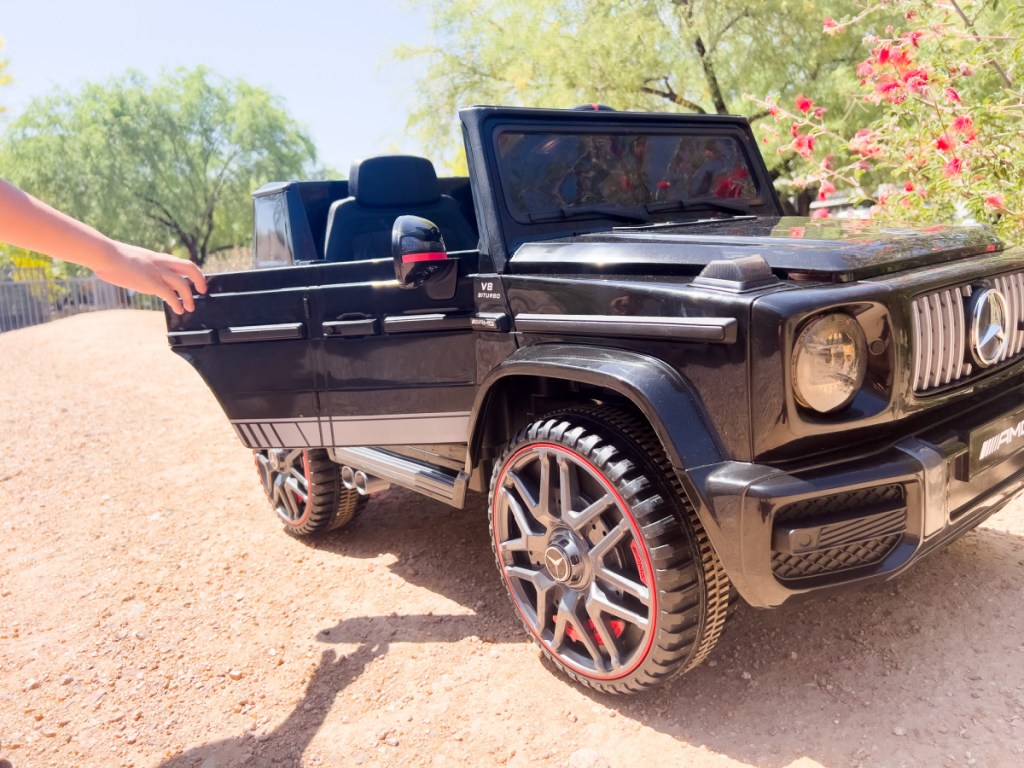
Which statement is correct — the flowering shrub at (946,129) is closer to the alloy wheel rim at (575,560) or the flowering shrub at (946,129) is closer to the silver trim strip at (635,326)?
the silver trim strip at (635,326)

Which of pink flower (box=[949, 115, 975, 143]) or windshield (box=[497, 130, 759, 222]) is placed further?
pink flower (box=[949, 115, 975, 143])

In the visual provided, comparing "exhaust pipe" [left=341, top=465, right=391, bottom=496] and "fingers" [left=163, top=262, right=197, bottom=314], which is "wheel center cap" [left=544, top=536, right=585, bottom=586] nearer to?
"exhaust pipe" [left=341, top=465, right=391, bottom=496]

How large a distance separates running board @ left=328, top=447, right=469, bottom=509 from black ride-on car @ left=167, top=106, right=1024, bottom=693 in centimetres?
2

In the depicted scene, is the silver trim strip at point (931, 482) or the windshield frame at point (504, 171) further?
the windshield frame at point (504, 171)

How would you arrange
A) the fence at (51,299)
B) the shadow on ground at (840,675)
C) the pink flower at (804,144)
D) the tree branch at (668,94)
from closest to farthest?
the shadow on ground at (840,675)
the pink flower at (804,144)
the tree branch at (668,94)
the fence at (51,299)

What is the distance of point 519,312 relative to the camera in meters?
3.02

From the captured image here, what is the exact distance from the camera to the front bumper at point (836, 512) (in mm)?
2229

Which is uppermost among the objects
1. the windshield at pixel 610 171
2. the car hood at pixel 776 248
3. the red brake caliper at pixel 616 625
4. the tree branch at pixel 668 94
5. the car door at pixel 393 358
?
the tree branch at pixel 668 94

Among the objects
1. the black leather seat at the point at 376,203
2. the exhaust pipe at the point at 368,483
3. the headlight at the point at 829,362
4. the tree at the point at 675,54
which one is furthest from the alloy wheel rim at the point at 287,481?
the tree at the point at 675,54

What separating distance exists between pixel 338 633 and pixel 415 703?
71cm

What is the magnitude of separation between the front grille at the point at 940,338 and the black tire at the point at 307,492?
112 inches

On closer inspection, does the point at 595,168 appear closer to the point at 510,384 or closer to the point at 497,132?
the point at 497,132

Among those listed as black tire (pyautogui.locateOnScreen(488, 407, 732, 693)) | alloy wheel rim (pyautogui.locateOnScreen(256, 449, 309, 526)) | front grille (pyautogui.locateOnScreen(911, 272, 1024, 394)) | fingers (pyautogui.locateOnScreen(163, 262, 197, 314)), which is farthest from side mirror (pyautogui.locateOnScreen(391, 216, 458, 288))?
front grille (pyautogui.locateOnScreen(911, 272, 1024, 394))

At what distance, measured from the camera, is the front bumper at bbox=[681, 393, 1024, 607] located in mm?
2229
